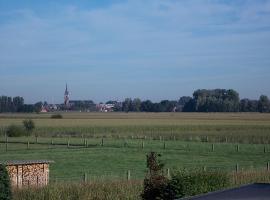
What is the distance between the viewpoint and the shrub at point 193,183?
592 inches

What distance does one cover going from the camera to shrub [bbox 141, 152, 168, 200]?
15323 millimetres

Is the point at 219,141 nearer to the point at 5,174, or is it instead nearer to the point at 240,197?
the point at 5,174

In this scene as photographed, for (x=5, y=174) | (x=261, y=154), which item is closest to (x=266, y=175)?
(x=5, y=174)

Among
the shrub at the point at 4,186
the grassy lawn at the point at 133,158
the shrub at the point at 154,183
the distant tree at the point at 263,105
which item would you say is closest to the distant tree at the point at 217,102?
the distant tree at the point at 263,105

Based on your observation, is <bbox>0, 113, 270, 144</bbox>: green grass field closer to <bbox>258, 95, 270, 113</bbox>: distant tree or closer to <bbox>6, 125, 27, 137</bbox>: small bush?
<bbox>6, 125, 27, 137</bbox>: small bush

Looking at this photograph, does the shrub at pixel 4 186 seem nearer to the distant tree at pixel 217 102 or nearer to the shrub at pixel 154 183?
the shrub at pixel 154 183

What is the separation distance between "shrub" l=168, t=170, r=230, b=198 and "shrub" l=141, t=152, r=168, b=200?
267 millimetres

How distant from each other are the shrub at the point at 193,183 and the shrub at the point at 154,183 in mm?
267

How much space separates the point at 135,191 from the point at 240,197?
12.8 meters

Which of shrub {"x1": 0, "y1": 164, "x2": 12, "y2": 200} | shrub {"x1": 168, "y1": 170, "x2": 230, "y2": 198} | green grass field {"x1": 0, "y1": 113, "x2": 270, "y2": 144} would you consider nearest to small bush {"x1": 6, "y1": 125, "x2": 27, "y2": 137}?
green grass field {"x1": 0, "y1": 113, "x2": 270, "y2": 144}

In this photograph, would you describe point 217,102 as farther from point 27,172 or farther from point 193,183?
point 193,183

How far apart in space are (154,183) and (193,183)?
101 centimetres

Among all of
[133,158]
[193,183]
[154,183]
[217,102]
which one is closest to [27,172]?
[154,183]

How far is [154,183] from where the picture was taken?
1547cm
